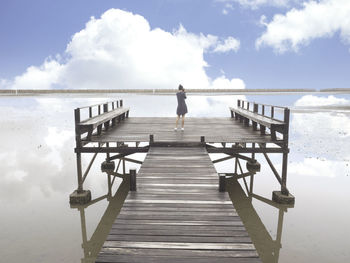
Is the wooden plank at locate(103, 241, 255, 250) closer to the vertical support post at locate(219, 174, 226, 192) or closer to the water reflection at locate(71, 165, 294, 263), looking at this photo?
the vertical support post at locate(219, 174, 226, 192)

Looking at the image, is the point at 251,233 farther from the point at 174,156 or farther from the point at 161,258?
the point at 161,258

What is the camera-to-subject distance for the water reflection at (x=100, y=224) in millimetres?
8205

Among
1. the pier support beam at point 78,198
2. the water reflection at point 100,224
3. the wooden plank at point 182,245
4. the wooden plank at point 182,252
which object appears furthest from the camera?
the pier support beam at point 78,198

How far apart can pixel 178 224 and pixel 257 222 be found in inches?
226

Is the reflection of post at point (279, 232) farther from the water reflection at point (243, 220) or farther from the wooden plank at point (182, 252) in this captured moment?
the wooden plank at point (182, 252)

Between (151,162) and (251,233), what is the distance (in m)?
4.07

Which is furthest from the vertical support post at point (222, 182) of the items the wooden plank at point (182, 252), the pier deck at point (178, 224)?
the wooden plank at point (182, 252)

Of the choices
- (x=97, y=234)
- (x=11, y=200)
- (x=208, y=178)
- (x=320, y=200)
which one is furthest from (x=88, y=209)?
(x=320, y=200)

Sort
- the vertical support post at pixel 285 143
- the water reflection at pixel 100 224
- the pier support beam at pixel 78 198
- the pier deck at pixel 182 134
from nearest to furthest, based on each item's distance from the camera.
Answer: the water reflection at pixel 100 224 → the vertical support post at pixel 285 143 → the pier support beam at pixel 78 198 → the pier deck at pixel 182 134

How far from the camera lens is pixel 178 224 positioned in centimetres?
558

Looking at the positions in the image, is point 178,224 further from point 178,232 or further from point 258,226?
point 258,226

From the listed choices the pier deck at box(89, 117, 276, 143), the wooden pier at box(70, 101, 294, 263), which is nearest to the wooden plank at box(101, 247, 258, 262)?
the wooden pier at box(70, 101, 294, 263)

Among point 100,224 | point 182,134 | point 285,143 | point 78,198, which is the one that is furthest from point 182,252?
point 182,134

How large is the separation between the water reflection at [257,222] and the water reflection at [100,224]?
4.78 metres
